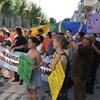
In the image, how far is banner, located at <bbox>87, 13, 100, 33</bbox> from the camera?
554 cm

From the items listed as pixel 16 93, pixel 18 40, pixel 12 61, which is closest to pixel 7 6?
pixel 12 61

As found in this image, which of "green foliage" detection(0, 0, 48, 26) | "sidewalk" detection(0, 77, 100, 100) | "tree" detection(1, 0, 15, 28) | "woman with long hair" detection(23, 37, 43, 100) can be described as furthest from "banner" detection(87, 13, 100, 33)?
"tree" detection(1, 0, 15, 28)

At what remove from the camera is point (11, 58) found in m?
5.15

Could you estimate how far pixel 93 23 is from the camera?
223 inches

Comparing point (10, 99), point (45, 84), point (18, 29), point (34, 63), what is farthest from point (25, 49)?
point (34, 63)

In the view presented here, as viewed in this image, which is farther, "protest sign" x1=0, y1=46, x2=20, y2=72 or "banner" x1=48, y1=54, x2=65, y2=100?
"protest sign" x1=0, y1=46, x2=20, y2=72

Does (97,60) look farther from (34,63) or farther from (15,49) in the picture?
(15,49)

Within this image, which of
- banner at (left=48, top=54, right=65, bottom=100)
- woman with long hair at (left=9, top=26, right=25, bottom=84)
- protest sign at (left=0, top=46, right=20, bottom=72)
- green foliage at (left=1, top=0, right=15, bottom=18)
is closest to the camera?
banner at (left=48, top=54, right=65, bottom=100)

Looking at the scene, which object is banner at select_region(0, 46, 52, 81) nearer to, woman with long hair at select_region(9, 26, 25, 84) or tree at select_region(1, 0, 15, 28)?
woman with long hair at select_region(9, 26, 25, 84)

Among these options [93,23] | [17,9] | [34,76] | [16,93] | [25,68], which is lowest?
[16,93]

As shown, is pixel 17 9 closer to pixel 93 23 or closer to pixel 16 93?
pixel 93 23

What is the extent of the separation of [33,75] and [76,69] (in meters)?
0.94

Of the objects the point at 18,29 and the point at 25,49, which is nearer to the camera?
the point at 18,29

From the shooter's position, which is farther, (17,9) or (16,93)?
(17,9)
